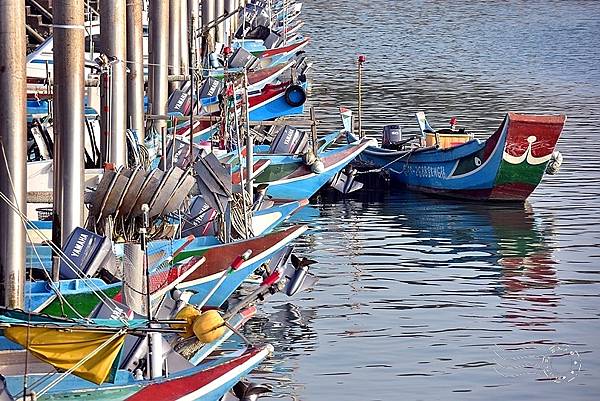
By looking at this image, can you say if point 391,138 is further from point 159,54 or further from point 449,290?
point 449,290

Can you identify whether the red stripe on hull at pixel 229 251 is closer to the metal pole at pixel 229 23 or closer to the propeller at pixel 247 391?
the propeller at pixel 247 391

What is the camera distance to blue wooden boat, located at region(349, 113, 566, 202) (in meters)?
31.0

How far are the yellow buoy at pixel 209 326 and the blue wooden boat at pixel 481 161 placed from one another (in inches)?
669

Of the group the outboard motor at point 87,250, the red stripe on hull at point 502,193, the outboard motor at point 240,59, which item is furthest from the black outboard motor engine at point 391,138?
the outboard motor at point 87,250

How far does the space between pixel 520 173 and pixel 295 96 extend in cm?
564

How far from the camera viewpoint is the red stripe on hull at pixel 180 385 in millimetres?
13703

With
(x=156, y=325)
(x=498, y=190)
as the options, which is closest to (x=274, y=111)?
(x=498, y=190)

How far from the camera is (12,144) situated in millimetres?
16859

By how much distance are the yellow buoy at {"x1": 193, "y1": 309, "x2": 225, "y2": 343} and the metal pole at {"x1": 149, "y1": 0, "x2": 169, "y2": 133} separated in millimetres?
16581

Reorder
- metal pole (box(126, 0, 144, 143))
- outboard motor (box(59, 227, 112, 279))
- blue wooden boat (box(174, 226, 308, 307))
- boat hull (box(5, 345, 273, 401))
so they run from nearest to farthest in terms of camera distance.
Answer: boat hull (box(5, 345, 273, 401)) < outboard motor (box(59, 227, 112, 279)) < blue wooden boat (box(174, 226, 308, 307)) < metal pole (box(126, 0, 144, 143))

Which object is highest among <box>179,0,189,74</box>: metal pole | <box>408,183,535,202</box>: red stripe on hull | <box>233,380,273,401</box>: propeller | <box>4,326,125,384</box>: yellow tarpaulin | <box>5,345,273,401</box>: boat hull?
<box>179,0,189,74</box>: metal pole

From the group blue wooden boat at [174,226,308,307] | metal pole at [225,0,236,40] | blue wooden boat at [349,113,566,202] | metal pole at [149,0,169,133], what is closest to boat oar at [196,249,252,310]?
blue wooden boat at [174,226,308,307]

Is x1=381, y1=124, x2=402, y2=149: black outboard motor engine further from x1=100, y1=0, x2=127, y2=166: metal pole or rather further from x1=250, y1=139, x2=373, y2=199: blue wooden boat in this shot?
x1=100, y1=0, x2=127, y2=166: metal pole

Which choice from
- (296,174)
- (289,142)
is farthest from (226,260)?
(289,142)
